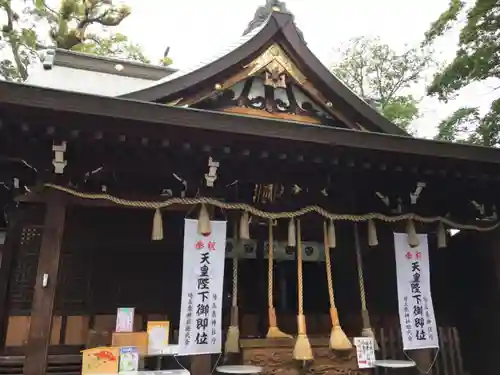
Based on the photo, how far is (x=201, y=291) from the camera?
15.1 feet

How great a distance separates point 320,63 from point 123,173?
314 cm

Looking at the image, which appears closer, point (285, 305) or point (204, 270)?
point (204, 270)

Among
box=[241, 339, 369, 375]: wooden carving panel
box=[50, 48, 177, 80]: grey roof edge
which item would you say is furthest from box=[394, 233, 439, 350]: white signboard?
box=[50, 48, 177, 80]: grey roof edge

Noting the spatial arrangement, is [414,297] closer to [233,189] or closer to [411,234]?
[411,234]

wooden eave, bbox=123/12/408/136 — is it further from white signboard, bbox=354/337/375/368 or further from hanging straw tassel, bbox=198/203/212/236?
white signboard, bbox=354/337/375/368

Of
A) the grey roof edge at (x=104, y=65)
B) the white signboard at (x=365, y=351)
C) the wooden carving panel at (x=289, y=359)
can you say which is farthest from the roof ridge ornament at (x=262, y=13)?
the white signboard at (x=365, y=351)

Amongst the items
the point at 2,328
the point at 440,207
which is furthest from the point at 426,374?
the point at 2,328

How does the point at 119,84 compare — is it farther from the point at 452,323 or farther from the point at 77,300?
the point at 452,323

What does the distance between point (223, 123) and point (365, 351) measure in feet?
10.5

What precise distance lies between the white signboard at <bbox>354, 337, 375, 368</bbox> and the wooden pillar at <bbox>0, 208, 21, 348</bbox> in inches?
168

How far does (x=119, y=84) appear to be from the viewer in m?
8.58

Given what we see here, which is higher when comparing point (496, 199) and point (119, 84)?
point (119, 84)

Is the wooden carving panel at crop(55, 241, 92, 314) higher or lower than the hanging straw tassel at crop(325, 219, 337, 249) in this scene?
lower

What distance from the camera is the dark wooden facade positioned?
422cm
